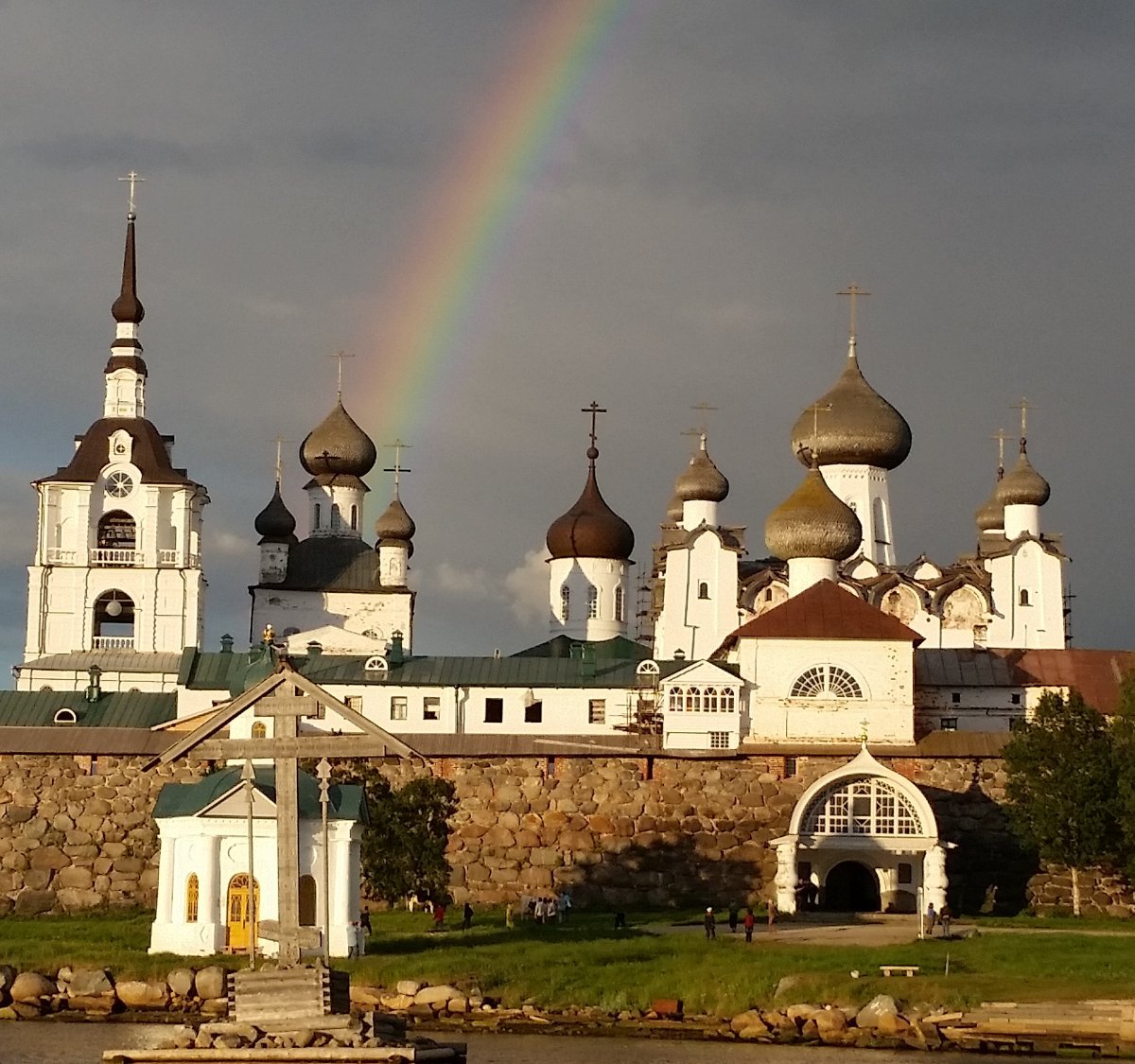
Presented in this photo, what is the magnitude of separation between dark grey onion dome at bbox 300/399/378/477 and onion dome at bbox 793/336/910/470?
17229 millimetres

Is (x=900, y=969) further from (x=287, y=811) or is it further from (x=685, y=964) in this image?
(x=287, y=811)

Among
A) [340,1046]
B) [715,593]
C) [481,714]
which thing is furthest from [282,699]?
[715,593]

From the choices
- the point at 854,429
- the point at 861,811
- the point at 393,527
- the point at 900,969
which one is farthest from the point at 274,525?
the point at 900,969

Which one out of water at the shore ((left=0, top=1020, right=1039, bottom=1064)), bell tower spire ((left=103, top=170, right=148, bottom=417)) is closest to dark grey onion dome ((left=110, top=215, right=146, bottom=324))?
bell tower spire ((left=103, top=170, right=148, bottom=417))

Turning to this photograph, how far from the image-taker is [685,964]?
4272 centimetres

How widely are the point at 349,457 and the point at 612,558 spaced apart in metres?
10.7

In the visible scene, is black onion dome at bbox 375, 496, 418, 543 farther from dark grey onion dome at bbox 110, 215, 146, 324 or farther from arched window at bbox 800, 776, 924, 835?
arched window at bbox 800, 776, 924, 835

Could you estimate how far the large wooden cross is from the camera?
34.5 m

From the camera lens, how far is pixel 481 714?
6481 cm

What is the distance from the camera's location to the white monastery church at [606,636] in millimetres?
55969

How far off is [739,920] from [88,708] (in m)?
20.0

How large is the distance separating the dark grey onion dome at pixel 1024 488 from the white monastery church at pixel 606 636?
7 centimetres

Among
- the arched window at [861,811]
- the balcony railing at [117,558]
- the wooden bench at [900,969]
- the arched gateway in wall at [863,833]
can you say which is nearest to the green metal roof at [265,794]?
the wooden bench at [900,969]

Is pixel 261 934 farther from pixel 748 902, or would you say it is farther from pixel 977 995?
pixel 748 902
